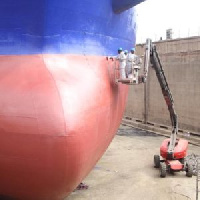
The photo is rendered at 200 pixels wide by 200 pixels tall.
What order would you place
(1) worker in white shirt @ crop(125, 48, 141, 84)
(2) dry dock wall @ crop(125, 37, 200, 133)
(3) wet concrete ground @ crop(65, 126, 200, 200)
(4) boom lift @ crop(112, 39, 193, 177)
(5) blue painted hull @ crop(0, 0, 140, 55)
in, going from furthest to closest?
(2) dry dock wall @ crop(125, 37, 200, 133) < (4) boom lift @ crop(112, 39, 193, 177) < (3) wet concrete ground @ crop(65, 126, 200, 200) < (1) worker in white shirt @ crop(125, 48, 141, 84) < (5) blue painted hull @ crop(0, 0, 140, 55)

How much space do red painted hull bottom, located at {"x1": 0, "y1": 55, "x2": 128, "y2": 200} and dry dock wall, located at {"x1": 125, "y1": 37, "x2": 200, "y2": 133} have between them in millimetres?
9497

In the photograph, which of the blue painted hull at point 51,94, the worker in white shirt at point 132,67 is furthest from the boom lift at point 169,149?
the blue painted hull at point 51,94

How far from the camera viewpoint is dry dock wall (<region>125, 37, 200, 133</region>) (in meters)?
15.0

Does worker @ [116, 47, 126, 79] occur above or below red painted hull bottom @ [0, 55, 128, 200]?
above

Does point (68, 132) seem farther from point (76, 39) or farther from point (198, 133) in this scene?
point (198, 133)

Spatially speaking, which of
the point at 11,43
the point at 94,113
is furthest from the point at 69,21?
the point at 94,113

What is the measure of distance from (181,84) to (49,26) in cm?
1053

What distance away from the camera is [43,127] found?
5680mm

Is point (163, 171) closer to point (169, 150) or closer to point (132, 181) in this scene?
point (169, 150)

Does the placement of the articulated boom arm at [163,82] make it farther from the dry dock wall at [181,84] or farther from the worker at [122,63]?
the dry dock wall at [181,84]

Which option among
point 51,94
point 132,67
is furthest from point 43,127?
point 132,67

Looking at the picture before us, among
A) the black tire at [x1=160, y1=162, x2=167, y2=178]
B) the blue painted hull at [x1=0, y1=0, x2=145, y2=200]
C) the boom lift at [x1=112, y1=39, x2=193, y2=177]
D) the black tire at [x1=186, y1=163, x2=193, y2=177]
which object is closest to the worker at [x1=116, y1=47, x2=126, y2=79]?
the blue painted hull at [x1=0, y1=0, x2=145, y2=200]

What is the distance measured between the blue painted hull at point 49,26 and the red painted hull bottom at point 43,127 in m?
0.26

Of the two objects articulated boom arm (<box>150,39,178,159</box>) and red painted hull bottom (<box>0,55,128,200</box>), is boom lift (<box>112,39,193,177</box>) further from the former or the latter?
red painted hull bottom (<box>0,55,128,200</box>)
